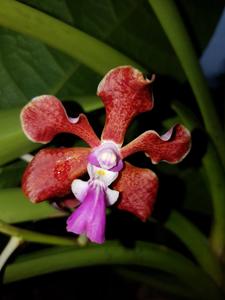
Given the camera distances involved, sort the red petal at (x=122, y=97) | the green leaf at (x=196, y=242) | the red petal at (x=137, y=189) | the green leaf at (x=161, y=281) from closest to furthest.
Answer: the red petal at (x=122, y=97)
the red petal at (x=137, y=189)
the green leaf at (x=196, y=242)
the green leaf at (x=161, y=281)

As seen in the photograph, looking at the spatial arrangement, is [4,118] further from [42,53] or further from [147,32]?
[147,32]

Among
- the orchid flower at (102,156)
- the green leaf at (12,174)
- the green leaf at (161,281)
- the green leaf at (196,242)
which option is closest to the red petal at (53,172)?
the orchid flower at (102,156)

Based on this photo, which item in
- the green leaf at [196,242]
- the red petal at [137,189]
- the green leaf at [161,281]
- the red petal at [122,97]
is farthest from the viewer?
the green leaf at [161,281]

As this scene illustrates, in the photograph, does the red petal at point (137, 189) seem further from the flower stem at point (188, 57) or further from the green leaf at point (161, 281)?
the green leaf at point (161, 281)

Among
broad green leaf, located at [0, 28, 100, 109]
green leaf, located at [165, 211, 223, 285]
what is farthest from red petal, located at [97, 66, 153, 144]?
green leaf, located at [165, 211, 223, 285]

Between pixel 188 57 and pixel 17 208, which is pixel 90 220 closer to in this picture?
pixel 17 208

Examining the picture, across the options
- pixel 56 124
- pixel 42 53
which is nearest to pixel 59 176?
pixel 56 124

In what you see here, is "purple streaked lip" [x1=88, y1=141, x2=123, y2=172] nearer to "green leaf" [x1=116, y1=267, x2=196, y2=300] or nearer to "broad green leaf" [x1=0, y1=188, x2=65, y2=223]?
"broad green leaf" [x1=0, y1=188, x2=65, y2=223]
